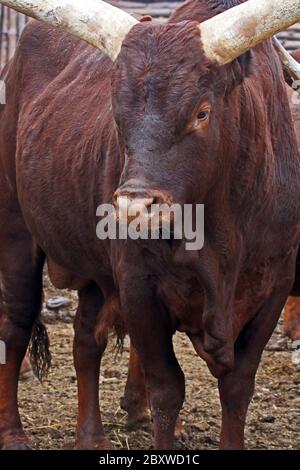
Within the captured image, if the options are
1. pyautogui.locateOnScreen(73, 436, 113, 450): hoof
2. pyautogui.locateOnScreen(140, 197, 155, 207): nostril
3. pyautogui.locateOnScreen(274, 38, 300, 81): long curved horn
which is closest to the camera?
pyautogui.locateOnScreen(140, 197, 155, 207): nostril

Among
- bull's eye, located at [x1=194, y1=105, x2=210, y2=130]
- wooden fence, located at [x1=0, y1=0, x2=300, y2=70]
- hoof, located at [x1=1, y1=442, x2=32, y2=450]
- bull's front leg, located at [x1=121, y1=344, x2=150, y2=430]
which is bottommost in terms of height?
hoof, located at [x1=1, y1=442, x2=32, y2=450]

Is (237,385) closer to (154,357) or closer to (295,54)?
(154,357)

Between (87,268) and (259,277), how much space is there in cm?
92

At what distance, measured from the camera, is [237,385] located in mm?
5309

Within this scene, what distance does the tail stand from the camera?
687 centimetres

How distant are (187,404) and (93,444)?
1.13m

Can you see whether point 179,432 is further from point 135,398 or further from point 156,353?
point 156,353

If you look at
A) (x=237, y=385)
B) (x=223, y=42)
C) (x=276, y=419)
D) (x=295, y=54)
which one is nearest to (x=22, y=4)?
(x=223, y=42)

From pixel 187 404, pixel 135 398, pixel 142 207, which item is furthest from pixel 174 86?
pixel 187 404

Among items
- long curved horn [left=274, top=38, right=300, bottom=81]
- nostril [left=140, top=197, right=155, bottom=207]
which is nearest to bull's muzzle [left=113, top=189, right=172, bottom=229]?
nostril [left=140, top=197, right=155, bottom=207]

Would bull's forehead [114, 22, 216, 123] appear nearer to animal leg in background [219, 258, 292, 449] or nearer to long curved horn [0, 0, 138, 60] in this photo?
long curved horn [0, 0, 138, 60]

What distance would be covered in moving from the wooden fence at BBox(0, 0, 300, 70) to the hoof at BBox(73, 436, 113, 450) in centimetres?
528

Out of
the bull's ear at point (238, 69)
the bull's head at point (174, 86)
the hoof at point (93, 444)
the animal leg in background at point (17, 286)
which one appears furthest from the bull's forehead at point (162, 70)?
the hoof at point (93, 444)

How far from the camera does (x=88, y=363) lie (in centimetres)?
629
